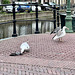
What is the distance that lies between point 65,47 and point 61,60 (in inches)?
59.0

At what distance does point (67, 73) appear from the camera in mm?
4320

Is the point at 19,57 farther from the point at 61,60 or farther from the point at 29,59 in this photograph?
the point at 61,60

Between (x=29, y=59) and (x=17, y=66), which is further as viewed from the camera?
(x=29, y=59)

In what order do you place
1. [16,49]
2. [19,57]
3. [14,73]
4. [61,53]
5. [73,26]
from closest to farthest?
[14,73] → [19,57] → [61,53] → [16,49] → [73,26]

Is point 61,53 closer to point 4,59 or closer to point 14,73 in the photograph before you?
point 4,59

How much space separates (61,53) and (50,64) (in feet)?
3.81

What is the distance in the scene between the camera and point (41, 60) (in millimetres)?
5223

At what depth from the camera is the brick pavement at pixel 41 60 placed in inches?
175

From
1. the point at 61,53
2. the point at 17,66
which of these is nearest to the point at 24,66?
the point at 17,66

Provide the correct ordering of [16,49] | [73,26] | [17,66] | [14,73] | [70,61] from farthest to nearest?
1. [73,26]
2. [16,49]
3. [70,61]
4. [17,66]
5. [14,73]

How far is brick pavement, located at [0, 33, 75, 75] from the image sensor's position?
444 centimetres

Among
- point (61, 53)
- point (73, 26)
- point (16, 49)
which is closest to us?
point (61, 53)

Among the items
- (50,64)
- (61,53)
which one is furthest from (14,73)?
(61,53)

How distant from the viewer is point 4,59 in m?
Result: 5.30
